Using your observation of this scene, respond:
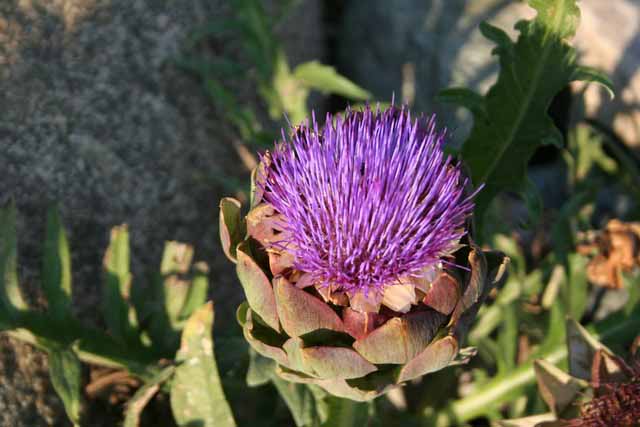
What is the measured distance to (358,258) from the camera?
77cm

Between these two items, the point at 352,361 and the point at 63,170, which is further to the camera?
the point at 63,170

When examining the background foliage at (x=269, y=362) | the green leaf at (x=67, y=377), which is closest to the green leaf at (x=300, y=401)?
the background foliage at (x=269, y=362)

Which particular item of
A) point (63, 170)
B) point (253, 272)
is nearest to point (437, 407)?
point (253, 272)

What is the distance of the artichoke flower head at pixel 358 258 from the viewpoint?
729 millimetres

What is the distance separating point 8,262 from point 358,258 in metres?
0.42

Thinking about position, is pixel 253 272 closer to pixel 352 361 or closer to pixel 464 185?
pixel 352 361

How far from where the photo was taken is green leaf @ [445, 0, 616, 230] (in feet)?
3.09

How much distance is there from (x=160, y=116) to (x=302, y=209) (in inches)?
20.2

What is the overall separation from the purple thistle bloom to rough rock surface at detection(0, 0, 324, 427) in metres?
0.39

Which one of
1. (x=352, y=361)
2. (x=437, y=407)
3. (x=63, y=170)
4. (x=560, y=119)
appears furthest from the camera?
(x=560, y=119)

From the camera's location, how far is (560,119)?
1.45 m

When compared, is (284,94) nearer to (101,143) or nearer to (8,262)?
(101,143)

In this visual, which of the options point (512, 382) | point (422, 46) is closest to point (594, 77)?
A: point (512, 382)

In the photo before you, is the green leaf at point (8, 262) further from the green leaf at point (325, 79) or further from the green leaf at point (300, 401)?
the green leaf at point (325, 79)
